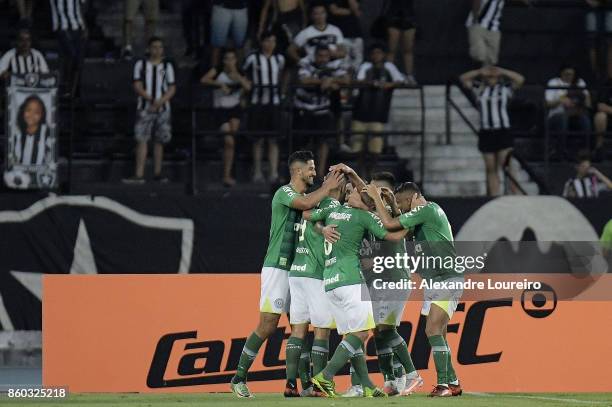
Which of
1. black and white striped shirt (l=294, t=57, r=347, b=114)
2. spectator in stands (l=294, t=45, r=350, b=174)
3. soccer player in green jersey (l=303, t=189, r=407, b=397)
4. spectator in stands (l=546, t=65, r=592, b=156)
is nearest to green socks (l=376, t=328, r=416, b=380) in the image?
soccer player in green jersey (l=303, t=189, r=407, b=397)

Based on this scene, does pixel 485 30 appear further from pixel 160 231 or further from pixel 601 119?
pixel 160 231

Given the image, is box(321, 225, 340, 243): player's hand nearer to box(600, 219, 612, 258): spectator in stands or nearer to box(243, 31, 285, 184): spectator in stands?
box(600, 219, 612, 258): spectator in stands

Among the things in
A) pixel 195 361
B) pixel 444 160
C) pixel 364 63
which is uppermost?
pixel 364 63

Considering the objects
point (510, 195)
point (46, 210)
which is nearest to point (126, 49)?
point (46, 210)

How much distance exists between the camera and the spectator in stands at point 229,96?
74.7 ft

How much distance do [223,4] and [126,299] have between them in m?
7.04

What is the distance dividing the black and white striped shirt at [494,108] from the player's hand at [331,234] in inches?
324

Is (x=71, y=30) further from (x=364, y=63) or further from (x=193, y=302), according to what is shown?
(x=193, y=302)

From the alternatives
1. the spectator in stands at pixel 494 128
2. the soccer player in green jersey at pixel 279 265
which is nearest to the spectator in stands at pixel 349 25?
the spectator in stands at pixel 494 128

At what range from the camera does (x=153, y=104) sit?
22.7 m

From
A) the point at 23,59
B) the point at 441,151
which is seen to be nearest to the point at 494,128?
the point at 441,151

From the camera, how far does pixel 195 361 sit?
17.8 m

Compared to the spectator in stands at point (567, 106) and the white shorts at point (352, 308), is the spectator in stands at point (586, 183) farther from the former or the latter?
the white shorts at point (352, 308)

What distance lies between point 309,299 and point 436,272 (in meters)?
1.27
